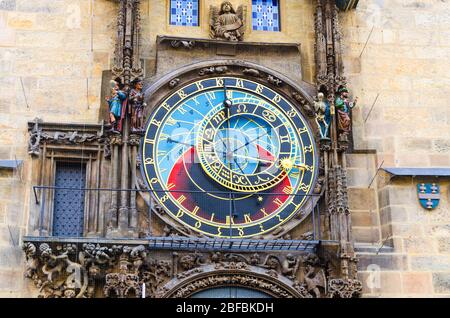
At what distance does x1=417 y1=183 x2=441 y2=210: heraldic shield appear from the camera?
49.7 ft

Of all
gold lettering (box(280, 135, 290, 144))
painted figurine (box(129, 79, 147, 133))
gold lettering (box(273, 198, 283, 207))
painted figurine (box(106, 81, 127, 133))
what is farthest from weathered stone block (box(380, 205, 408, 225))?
painted figurine (box(106, 81, 127, 133))

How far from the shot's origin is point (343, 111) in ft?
50.0

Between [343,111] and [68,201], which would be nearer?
[68,201]

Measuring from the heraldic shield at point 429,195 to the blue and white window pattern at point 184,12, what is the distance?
4190 millimetres

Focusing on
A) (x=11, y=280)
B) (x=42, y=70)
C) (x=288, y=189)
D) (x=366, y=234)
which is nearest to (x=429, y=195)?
(x=366, y=234)

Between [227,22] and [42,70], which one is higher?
[227,22]

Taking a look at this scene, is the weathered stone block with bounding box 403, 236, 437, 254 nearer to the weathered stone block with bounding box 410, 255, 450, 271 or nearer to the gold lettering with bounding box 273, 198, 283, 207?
the weathered stone block with bounding box 410, 255, 450, 271

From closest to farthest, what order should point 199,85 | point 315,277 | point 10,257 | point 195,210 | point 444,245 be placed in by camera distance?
point 10,257
point 315,277
point 195,210
point 444,245
point 199,85

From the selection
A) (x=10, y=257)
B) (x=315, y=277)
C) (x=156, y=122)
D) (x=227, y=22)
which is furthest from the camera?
(x=227, y=22)

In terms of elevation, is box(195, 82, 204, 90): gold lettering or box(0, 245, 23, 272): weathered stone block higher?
box(195, 82, 204, 90): gold lettering

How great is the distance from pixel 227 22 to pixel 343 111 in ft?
7.39

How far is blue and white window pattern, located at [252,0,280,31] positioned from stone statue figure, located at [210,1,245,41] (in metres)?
0.27

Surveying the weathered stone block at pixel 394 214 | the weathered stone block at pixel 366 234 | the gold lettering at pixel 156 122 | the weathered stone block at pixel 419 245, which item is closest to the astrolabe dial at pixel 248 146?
the gold lettering at pixel 156 122

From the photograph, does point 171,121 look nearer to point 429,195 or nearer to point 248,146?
point 248,146
